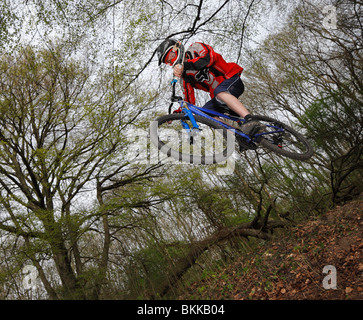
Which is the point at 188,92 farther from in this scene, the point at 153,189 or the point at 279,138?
the point at 153,189

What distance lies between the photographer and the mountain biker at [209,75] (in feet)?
11.2

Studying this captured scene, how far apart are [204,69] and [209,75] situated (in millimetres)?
143

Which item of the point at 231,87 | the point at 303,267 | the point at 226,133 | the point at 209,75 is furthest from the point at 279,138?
the point at 303,267

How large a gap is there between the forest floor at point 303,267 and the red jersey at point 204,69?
3794mm

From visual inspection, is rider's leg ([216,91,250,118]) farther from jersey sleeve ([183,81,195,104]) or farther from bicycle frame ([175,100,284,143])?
jersey sleeve ([183,81,195,104])

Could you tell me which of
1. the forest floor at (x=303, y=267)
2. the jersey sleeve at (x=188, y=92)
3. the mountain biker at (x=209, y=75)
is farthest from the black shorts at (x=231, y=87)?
the forest floor at (x=303, y=267)

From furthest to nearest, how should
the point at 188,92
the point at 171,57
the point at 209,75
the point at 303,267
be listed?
the point at 303,267 → the point at 188,92 → the point at 209,75 → the point at 171,57

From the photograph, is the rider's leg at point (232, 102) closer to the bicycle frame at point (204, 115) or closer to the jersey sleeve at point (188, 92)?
the bicycle frame at point (204, 115)

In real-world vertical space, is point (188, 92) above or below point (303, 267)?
above

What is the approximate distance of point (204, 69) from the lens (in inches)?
146

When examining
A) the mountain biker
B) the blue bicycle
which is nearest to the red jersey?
the mountain biker

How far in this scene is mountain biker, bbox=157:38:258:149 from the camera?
341 cm

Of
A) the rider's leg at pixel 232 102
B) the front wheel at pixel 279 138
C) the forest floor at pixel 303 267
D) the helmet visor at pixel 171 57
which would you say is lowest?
the forest floor at pixel 303 267

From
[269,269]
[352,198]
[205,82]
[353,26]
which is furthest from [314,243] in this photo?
[353,26]
